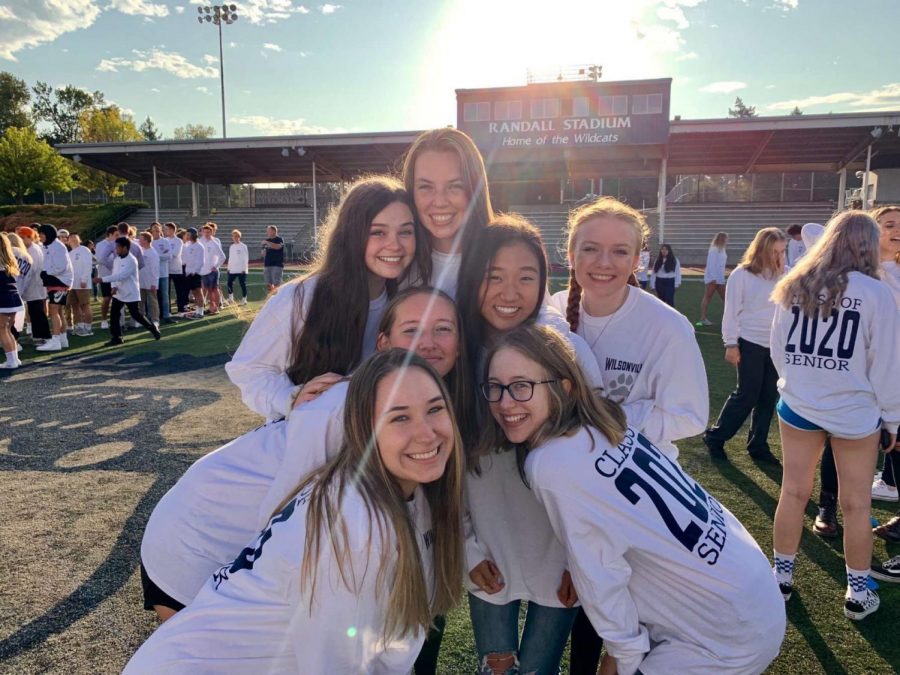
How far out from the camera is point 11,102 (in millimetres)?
65062

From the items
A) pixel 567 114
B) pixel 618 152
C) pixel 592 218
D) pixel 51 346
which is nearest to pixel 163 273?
pixel 51 346

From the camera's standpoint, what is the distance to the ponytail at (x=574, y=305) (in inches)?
103

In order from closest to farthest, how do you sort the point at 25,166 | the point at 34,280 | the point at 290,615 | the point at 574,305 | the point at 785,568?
1. the point at 290,615
2. the point at 574,305
3. the point at 785,568
4. the point at 34,280
5. the point at 25,166

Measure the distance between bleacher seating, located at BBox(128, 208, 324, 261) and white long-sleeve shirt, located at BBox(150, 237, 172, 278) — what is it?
20.9 m

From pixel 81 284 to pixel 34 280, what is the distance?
1795mm

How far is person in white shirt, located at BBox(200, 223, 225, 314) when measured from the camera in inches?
535

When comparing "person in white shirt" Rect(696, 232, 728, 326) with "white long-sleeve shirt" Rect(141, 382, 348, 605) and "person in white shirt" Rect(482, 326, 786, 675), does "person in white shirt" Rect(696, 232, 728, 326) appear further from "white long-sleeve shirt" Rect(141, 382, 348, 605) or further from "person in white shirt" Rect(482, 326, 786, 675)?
"white long-sleeve shirt" Rect(141, 382, 348, 605)

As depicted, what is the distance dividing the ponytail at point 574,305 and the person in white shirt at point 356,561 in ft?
3.21

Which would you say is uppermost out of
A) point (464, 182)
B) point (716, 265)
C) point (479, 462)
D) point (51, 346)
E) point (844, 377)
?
point (464, 182)

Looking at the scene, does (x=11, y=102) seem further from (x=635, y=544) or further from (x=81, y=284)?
(x=635, y=544)

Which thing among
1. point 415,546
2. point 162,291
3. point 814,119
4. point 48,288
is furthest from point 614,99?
point 415,546

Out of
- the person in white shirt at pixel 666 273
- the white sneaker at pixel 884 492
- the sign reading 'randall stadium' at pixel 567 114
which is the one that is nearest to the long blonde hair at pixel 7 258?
the white sneaker at pixel 884 492

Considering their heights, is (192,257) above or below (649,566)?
above

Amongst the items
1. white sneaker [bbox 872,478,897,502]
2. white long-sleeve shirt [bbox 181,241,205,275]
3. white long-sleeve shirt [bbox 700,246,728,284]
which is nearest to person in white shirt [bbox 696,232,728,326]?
white long-sleeve shirt [bbox 700,246,728,284]
